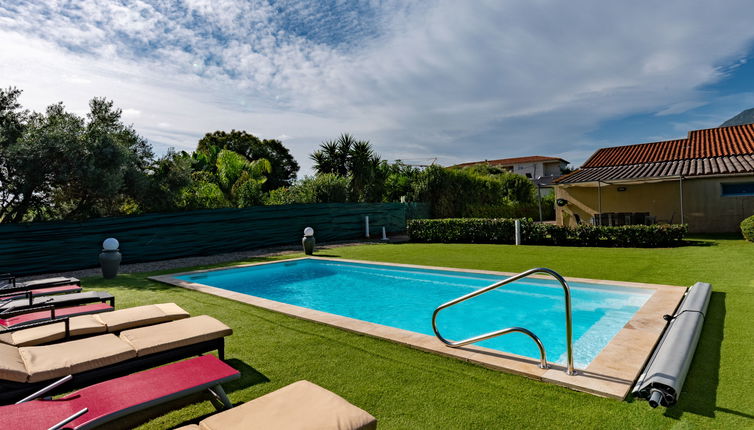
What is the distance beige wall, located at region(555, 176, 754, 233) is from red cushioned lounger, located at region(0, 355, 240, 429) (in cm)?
1894

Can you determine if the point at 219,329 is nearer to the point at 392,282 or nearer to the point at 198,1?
the point at 392,282

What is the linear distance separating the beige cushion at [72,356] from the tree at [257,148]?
116ft

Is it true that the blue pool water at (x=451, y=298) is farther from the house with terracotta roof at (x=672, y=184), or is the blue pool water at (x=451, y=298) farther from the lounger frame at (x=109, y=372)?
the house with terracotta roof at (x=672, y=184)

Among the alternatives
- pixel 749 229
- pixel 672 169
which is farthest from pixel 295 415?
pixel 672 169

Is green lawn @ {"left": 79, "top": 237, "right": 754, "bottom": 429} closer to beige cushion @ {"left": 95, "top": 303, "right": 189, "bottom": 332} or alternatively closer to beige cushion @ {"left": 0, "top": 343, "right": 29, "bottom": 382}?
beige cushion @ {"left": 95, "top": 303, "right": 189, "bottom": 332}

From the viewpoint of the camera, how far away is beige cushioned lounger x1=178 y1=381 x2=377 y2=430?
2.08 meters

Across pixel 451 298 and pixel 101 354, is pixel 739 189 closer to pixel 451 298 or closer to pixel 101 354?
pixel 451 298

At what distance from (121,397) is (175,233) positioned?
42.8ft

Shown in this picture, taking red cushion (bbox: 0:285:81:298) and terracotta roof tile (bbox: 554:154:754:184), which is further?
terracotta roof tile (bbox: 554:154:754:184)

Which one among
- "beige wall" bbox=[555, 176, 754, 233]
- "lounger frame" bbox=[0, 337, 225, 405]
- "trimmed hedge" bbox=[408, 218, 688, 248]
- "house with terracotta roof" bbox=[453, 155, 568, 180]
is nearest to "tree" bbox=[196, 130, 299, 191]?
"trimmed hedge" bbox=[408, 218, 688, 248]

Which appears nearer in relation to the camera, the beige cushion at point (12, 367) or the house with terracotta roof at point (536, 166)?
the beige cushion at point (12, 367)

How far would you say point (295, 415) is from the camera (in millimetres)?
2188

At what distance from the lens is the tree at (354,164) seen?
23.4m

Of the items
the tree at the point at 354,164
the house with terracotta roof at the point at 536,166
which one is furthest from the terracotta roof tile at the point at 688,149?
the house with terracotta roof at the point at 536,166
